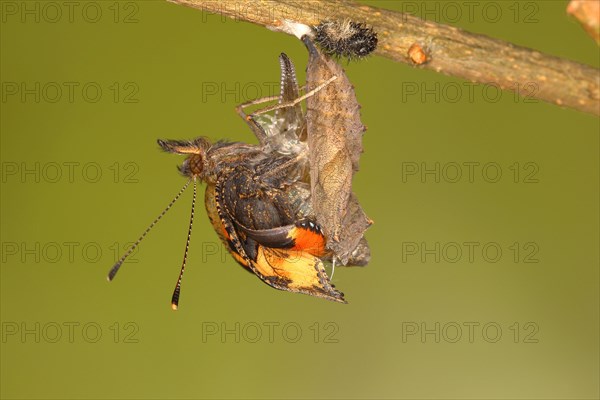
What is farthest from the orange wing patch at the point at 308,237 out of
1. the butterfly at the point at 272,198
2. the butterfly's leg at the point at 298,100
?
the butterfly's leg at the point at 298,100

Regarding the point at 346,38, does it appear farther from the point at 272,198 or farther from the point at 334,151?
the point at 272,198

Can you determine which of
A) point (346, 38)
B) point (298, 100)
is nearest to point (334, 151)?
point (298, 100)

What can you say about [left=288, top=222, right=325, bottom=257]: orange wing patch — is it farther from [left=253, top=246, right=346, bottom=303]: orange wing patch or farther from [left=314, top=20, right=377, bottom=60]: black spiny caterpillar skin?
[left=314, top=20, right=377, bottom=60]: black spiny caterpillar skin

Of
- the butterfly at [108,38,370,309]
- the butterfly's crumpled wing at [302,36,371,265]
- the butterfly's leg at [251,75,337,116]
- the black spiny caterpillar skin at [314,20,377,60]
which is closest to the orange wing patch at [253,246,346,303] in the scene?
the butterfly at [108,38,370,309]

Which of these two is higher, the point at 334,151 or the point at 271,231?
the point at 334,151

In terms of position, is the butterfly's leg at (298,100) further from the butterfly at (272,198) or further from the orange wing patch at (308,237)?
the orange wing patch at (308,237)

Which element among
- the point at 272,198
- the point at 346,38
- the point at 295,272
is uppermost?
the point at 346,38

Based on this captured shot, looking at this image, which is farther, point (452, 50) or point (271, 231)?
point (271, 231)

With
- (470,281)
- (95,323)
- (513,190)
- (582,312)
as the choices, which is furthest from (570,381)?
(95,323)

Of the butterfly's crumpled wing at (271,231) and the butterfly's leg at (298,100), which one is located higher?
the butterfly's leg at (298,100)
